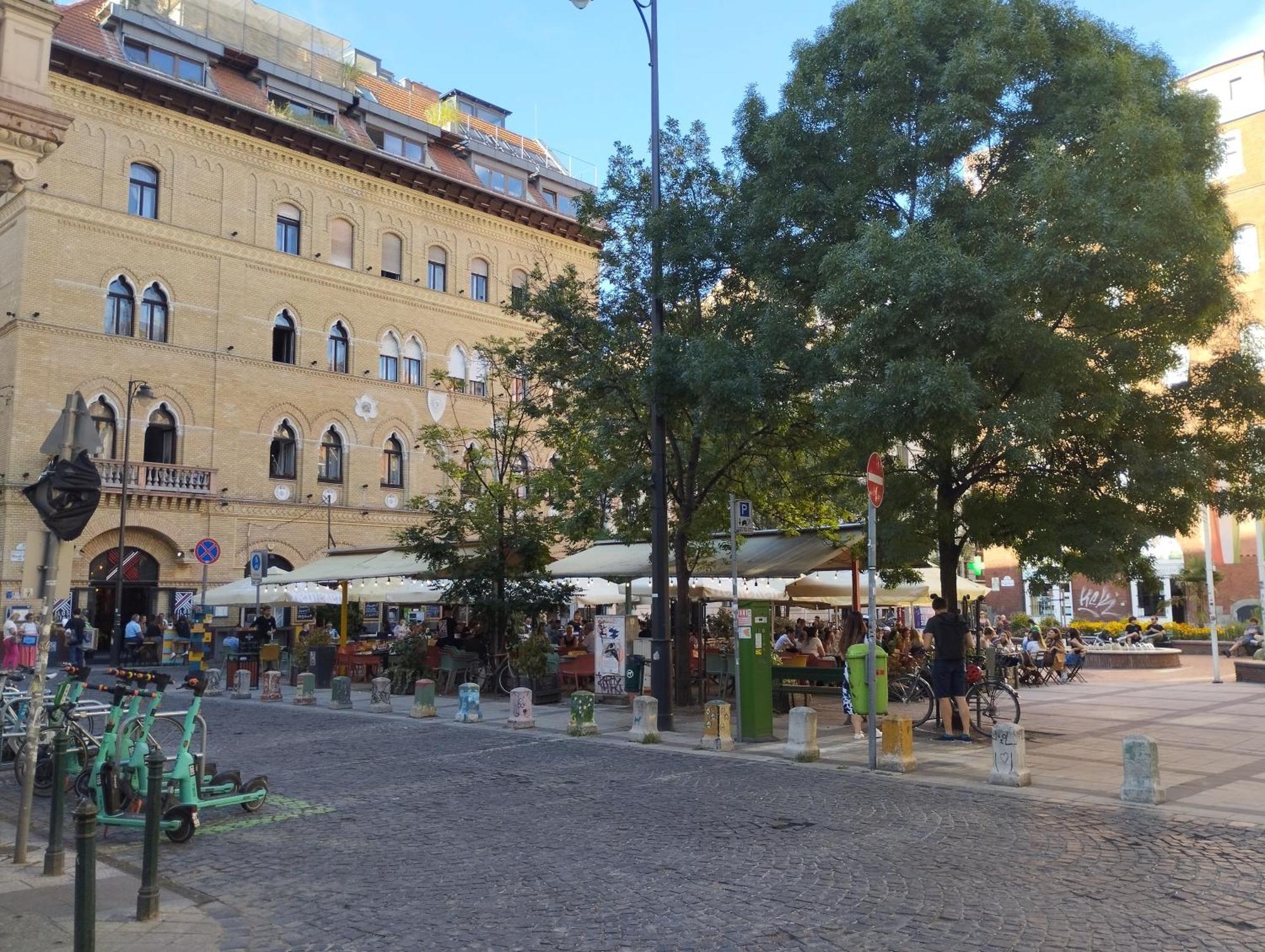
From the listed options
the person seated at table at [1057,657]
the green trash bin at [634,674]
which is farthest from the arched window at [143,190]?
the person seated at table at [1057,657]

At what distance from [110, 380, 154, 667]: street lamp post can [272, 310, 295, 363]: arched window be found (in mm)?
5361

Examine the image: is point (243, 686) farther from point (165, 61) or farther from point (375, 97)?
point (375, 97)

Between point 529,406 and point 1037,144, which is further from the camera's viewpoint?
point 529,406

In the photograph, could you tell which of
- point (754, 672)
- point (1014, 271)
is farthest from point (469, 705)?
point (1014, 271)

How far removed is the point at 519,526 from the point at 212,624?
58.4 feet

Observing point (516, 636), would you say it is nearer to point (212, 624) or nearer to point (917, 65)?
point (917, 65)

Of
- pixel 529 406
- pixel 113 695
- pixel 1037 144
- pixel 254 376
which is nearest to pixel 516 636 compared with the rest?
pixel 529 406

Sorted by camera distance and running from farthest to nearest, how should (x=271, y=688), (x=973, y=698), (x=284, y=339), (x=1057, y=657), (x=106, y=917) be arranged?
(x=284, y=339) → (x=1057, y=657) → (x=271, y=688) → (x=973, y=698) → (x=106, y=917)

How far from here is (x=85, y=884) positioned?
16.0 feet

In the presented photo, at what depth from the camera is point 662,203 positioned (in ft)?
53.0

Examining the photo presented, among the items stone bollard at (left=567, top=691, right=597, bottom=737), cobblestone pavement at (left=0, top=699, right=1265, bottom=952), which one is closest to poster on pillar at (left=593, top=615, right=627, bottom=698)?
stone bollard at (left=567, top=691, right=597, bottom=737)

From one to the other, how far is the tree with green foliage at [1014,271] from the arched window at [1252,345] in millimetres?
265

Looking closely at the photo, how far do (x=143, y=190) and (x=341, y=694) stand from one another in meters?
23.5

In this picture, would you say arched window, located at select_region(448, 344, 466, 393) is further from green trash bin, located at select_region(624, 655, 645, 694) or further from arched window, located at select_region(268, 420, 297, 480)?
green trash bin, located at select_region(624, 655, 645, 694)
